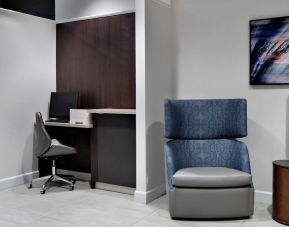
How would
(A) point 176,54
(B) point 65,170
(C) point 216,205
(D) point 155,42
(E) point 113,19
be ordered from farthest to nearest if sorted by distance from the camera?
(B) point 65,170
(E) point 113,19
(A) point 176,54
(D) point 155,42
(C) point 216,205

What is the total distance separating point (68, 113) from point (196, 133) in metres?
1.96

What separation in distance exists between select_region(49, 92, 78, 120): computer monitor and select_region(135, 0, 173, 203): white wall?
4.23ft

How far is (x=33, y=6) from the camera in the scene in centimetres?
517

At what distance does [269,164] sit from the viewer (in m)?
3.91

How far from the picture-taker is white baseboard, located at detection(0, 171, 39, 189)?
4520mm

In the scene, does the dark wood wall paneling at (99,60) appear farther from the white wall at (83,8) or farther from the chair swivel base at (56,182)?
the chair swivel base at (56,182)

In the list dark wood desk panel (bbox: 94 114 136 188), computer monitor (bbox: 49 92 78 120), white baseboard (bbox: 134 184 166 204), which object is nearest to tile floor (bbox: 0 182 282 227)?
white baseboard (bbox: 134 184 166 204)

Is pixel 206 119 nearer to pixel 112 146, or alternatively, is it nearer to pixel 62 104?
pixel 112 146

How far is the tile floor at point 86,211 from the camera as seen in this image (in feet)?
10.9

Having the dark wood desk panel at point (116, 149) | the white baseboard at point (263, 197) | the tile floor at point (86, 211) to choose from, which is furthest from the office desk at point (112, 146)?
the white baseboard at point (263, 197)

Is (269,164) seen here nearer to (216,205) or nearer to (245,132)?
(245,132)

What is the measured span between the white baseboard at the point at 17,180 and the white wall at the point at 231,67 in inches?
91.0

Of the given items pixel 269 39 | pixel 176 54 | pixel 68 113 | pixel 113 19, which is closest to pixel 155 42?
pixel 176 54

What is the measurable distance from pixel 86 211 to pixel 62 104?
6.00 feet
